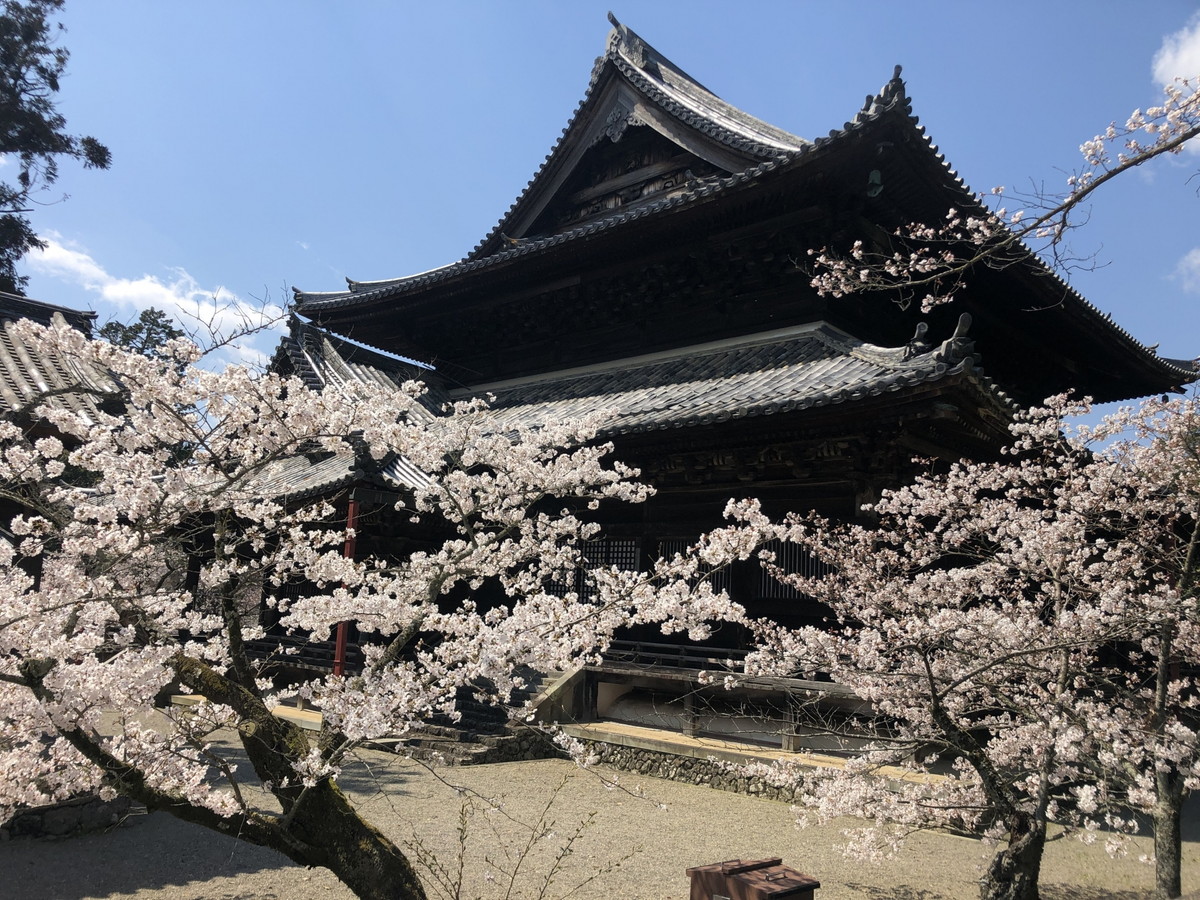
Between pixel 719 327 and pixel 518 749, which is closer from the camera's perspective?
pixel 518 749

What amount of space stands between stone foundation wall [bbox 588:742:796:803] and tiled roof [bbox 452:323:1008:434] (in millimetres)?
3844

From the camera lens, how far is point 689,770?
352 inches

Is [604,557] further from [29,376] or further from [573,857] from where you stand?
→ [29,376]

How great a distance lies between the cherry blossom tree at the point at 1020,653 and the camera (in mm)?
4918

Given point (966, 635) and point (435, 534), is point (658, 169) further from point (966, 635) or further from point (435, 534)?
point (966, 635)

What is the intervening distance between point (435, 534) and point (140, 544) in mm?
7566

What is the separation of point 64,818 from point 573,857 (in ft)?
14.1

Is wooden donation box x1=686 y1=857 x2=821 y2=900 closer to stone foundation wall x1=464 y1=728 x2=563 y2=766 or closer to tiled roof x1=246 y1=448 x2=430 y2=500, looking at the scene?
stone foundation wall x1=464 y1=728 x2=563 y2=766

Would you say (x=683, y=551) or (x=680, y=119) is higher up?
(x=680, y=119)

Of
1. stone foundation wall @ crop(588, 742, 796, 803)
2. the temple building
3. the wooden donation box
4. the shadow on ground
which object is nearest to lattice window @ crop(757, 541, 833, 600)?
the temple building

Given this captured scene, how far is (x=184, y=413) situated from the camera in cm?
459

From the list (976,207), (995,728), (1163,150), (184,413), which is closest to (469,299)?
(976,207)

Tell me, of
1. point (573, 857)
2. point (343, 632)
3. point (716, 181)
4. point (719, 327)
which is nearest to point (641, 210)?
point (716, 181)

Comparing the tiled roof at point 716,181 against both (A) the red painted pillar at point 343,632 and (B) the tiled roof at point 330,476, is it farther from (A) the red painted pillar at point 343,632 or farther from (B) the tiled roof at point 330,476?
(A) the red painted pillar at point 343,632
